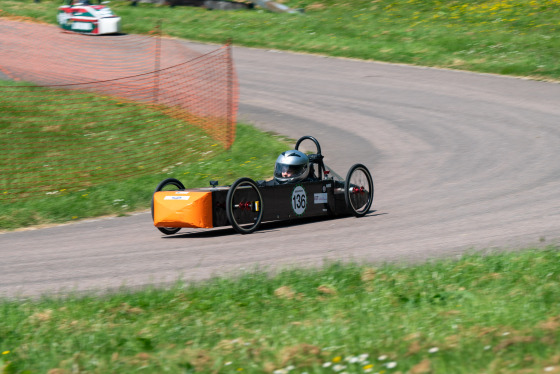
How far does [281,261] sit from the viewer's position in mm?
9359

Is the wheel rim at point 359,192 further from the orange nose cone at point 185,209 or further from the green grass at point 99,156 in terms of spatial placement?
the green grass at point 99,156

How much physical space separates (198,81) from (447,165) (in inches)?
374

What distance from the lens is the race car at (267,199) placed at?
1106 cm

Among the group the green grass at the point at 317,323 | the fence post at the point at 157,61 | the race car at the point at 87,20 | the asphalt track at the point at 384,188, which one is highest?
the race car at the point at 87,20

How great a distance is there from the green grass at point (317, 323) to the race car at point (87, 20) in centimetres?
2624

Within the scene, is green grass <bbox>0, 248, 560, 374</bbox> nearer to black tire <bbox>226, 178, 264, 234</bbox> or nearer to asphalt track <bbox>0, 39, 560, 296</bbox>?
asphalt track <bbox>0, 39, 560, 296</bbox>

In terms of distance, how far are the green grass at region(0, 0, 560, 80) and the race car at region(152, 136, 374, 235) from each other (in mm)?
13780

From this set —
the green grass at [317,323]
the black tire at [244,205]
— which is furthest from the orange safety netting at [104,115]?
the green grass at [317,323]

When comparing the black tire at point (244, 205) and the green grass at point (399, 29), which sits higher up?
the green grass at point (399, 29)

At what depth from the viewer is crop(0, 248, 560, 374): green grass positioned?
18.9 feet

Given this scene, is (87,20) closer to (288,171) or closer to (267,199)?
(288,171)

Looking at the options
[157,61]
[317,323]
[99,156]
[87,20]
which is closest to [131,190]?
[99,156]

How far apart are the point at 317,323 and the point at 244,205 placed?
4.76 m

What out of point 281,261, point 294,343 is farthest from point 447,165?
point 294,343
